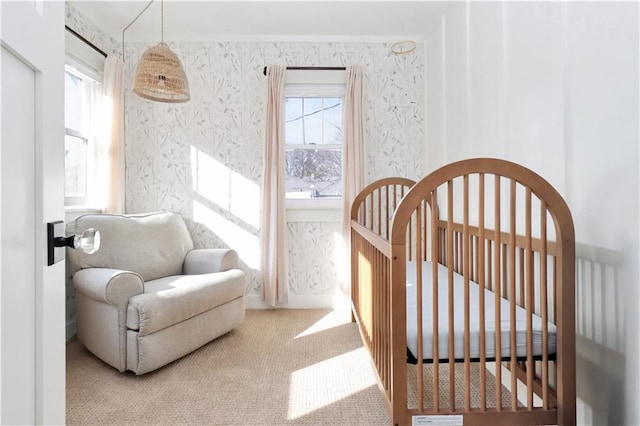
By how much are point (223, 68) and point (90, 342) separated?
7.40ft

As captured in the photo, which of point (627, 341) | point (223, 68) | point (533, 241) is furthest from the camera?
point (223, 68)

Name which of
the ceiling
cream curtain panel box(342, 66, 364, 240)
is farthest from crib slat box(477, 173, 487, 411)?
the ceiling

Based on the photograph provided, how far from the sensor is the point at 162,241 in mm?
2725

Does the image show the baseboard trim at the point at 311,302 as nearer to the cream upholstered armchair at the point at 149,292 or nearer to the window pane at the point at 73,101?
the cream upholstered armchair at the point at 149,292

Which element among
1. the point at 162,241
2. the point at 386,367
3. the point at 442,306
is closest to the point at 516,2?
the point at 442,306

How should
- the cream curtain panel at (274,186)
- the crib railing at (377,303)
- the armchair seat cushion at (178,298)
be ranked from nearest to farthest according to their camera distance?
the crib railing at (377,303)
the armchair seat cushion at (178,298)
the cream curtain panel at (274,186)

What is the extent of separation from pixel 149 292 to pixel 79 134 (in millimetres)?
1497

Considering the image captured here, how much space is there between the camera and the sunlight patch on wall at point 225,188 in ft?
10.5

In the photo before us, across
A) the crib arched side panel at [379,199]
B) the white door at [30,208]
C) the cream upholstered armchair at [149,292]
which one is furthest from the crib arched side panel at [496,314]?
the cream upholstered armchair at [149,292]

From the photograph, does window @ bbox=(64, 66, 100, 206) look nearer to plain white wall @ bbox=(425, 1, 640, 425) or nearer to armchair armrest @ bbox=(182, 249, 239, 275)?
armchair armrest @ bbox=(182, 249, 239, 275)

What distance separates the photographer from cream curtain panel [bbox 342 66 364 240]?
309 cm

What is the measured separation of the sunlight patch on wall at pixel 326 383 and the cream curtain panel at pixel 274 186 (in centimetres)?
106

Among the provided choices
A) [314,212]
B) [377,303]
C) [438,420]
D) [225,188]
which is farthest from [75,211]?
[438,420]

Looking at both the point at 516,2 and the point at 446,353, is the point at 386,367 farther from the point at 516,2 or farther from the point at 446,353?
the point at 516,2
